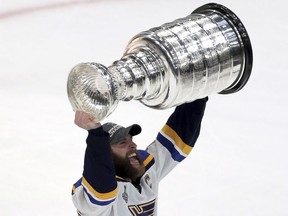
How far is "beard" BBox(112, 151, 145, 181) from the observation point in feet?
7.14

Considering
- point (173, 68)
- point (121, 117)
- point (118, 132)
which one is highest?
point (173, 68)

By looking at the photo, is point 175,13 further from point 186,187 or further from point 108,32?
point 186,187

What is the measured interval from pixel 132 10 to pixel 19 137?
1106mm

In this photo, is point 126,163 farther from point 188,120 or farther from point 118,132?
point 188,120

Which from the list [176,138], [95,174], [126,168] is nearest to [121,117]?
[176,138]

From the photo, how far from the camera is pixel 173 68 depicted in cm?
192

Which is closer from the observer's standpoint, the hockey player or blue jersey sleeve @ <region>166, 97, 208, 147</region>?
the hockey player

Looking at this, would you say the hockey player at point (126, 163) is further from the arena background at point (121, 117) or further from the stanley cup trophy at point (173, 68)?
the arena background at point (121, 117)

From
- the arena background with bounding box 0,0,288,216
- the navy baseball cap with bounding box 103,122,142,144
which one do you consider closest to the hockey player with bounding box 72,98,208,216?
the navy baseball cap with bounding box 103,122,142,144

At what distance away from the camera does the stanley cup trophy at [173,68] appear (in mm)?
1817

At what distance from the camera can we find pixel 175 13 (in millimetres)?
3945

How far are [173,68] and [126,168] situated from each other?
39 cm

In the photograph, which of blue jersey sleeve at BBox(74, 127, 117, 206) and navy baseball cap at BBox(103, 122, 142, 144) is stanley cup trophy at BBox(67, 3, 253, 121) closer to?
blue jersey sleeve at BBox(74, 127, 117, 206)

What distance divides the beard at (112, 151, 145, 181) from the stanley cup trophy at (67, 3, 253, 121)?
23 centimetres
